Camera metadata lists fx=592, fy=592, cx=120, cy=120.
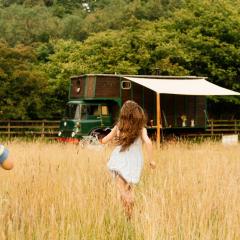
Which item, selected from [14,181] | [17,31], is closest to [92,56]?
[17,31]

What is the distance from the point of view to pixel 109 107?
20922 mm

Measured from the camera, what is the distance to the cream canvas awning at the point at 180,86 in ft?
64.1

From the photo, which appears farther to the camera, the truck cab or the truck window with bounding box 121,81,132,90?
the truck window with bounding box 121,81,132,90

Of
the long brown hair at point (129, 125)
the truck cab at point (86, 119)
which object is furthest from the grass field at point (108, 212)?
the truck cab at point (86, 119)

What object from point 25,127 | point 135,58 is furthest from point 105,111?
point 135,58

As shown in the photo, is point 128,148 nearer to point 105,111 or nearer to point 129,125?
point 129,125

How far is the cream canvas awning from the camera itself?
1953cm

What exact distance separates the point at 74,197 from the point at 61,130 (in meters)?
16.0

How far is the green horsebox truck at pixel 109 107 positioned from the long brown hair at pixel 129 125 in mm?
13952

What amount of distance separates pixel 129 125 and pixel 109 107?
50.4 feet

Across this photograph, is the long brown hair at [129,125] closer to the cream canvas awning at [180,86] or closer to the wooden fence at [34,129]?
the cream canvas awning at [180,86]

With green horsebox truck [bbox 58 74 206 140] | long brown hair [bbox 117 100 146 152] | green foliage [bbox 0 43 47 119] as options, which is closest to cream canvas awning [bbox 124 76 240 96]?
green horsebox truck [bbox 58 74 206 140]

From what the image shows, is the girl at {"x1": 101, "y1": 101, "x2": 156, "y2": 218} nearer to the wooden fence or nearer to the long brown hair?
the long brown hair

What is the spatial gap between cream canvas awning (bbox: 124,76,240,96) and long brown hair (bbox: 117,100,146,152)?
42.7 feet
